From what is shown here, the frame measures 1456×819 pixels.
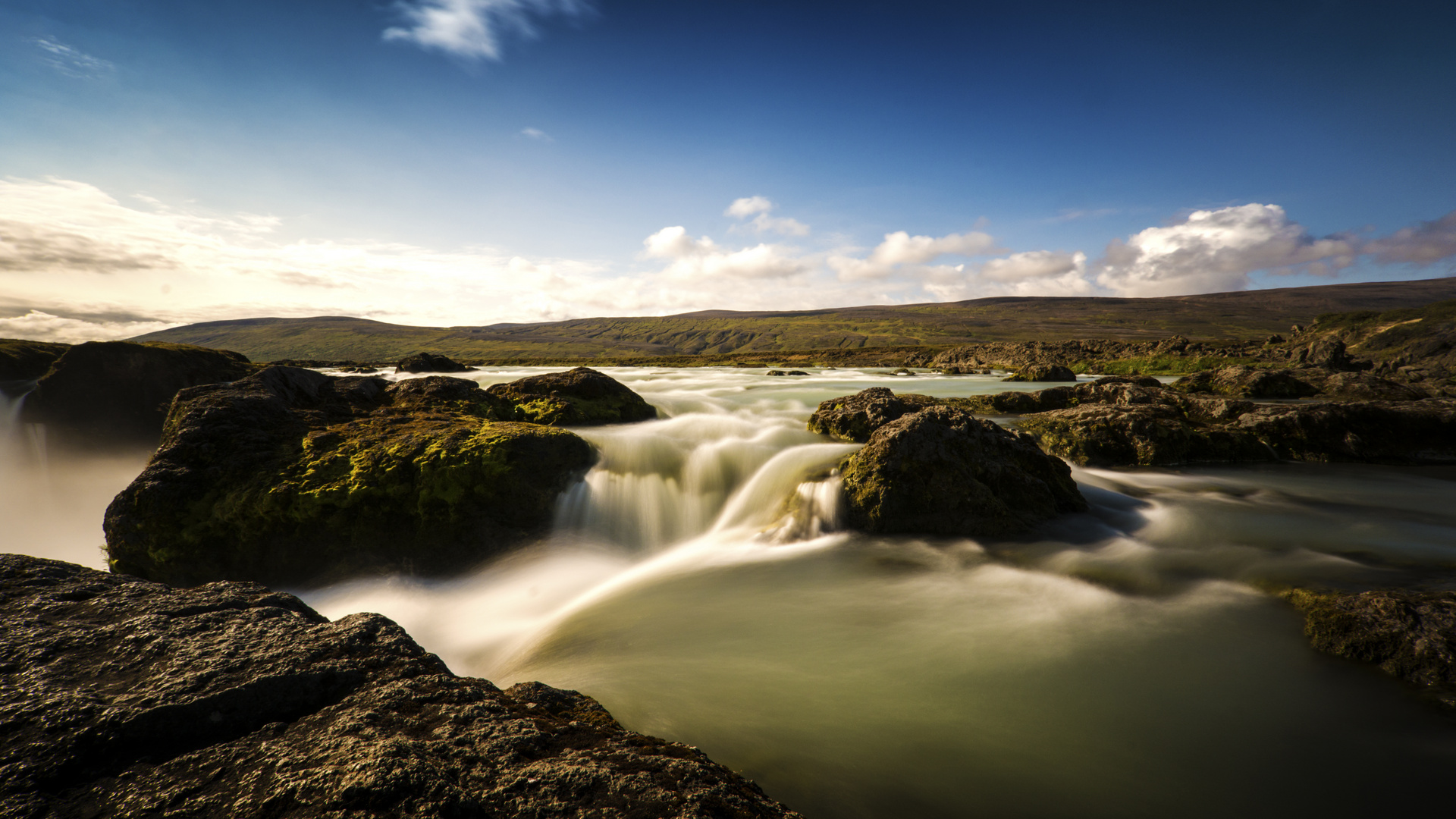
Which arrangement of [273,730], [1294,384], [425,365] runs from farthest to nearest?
[425,365] → [1294,384] → [273,730]

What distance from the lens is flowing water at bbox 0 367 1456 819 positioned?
132 inches

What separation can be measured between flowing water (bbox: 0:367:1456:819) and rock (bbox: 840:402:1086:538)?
12.0 inches

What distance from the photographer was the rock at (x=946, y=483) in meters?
7.07

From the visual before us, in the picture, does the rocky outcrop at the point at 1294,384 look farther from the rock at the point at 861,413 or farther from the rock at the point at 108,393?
the rock at the point at 108,393

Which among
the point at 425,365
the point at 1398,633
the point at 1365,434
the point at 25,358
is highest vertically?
the point at 25,358

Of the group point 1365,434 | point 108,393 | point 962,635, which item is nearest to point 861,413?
point 962,635

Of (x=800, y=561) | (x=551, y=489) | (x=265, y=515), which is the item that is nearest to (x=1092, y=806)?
(x=800, y=561)

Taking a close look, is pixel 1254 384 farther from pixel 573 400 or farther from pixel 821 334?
pixel 821 334

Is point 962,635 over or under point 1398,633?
under

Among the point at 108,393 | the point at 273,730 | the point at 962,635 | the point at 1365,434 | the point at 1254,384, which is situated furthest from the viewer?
the point at 1254,384

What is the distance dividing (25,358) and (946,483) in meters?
Result: 22.6

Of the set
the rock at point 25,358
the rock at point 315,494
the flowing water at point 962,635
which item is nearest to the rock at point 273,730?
the flowing water at point 962,635

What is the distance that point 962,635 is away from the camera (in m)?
4.98

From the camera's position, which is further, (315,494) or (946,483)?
(946,483)
